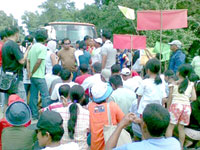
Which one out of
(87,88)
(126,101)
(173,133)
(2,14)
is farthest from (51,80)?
(2,14)

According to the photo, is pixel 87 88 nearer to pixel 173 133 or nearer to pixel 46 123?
pixel 173 133

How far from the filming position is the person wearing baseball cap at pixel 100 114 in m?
3.85

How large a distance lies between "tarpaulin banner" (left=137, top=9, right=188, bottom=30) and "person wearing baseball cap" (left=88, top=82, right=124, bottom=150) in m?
3.92

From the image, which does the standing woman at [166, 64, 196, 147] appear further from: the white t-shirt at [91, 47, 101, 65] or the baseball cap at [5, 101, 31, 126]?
the white t-shirt at [91, 47, 101, 65]

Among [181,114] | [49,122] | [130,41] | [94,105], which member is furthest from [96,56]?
[49,122]

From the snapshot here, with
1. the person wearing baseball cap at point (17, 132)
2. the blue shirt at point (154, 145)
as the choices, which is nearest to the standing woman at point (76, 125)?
the person wearing baseball cap at point (17, 132)

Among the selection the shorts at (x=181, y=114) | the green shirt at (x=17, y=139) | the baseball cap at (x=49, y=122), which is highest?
the baseball cap at (x=49, y=122)

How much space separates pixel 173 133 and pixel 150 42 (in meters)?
9.67

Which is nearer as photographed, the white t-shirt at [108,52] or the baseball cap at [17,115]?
the baseball cap at [17,115]

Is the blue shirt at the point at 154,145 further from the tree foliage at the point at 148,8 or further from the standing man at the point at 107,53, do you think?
the tree foliage at the point at 148,8

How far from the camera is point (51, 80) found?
6492 millimetres

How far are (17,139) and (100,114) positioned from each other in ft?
3.29

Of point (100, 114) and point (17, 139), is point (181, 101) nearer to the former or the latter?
point (100, 114)

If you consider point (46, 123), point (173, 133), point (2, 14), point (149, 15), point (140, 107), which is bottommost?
point (173, 133)
